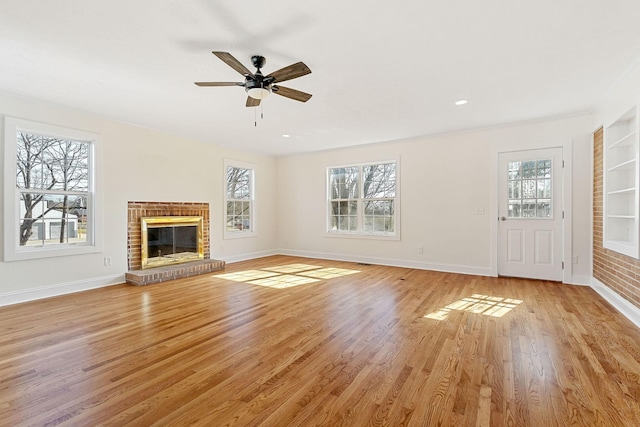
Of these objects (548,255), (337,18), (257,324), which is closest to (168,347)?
(257,324)

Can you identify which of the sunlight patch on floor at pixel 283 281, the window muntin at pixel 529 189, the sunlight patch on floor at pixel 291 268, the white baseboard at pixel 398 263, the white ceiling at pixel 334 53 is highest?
the white ceiling at pixel 334 53

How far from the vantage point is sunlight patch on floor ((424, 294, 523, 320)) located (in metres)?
3.20

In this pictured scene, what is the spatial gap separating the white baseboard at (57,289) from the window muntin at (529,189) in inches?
253

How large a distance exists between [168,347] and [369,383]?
1.63 metres

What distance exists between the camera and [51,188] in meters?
4.09

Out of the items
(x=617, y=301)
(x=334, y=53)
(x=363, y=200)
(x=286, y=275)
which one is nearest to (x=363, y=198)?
(x=363, y=200)

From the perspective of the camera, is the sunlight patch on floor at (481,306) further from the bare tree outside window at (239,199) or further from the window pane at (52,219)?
the window pane at (52,219)

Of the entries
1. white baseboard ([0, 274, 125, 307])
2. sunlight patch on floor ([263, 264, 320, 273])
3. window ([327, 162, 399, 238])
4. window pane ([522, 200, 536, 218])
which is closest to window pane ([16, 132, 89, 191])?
white baseboard ([0, 274, 125, 307])

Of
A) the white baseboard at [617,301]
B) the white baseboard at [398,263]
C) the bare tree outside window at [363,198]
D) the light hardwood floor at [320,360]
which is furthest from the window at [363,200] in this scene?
the white baseboard at [617,301]

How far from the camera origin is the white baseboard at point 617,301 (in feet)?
9.70

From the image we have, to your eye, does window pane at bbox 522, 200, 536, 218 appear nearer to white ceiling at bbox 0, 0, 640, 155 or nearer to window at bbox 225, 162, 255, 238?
white ceiling at bbox 0, 0, 640, 155

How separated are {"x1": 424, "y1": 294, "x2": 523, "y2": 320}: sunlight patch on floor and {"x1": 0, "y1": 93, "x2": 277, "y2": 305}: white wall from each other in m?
4.55

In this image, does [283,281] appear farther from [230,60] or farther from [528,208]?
[528,208]

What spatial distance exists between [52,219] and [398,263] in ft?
18.4
